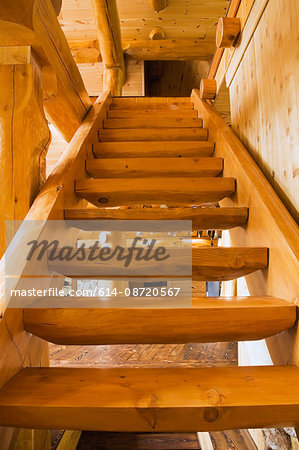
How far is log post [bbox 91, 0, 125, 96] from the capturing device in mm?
3688

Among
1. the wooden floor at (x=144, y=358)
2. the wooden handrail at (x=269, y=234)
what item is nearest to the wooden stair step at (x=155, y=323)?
the wooden handrail at (x=269, y=234)

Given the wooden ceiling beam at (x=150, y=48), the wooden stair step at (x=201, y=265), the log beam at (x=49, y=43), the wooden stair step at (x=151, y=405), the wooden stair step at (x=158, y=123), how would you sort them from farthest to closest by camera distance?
1. the wooden ceiling beam at (x=150, y=48)
2. the wooden stair step at (x=158, y=123)
3. the log beam at (x=49, y=43)
4. the wooden stair step at (x=201, y=265)
5. the wooden stair step at (x=151, y=405)

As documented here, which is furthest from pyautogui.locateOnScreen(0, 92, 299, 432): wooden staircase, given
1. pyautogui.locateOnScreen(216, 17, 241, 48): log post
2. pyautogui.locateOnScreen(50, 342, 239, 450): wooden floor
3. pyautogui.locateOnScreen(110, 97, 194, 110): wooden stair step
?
pyautogui.locateOnScreen(110, 97, 194, 110): wooden stair step

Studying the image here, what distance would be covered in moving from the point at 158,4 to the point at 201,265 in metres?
5.19

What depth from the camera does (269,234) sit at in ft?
3.72

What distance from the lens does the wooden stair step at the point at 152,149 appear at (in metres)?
2.08

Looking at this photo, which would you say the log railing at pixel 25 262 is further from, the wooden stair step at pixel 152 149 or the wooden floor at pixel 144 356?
the wooden floor at pixel 144 356

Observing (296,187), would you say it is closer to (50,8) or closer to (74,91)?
(50,8)

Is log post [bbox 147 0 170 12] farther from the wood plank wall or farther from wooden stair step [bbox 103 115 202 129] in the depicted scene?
the wood plank wall

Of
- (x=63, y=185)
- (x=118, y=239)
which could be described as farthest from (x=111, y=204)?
(x=118, y=239)

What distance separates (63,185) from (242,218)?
0.86m

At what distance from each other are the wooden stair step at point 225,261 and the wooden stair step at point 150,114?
1.95 metres

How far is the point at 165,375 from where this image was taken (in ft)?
2.47

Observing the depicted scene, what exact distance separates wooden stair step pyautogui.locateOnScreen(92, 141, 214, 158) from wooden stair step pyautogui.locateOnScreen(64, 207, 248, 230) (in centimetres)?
84
